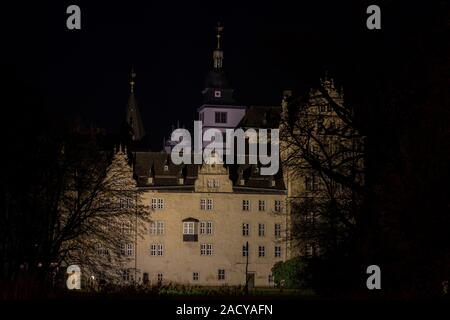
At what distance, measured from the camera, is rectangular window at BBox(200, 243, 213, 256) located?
92062 millimetres

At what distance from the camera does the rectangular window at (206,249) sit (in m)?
92.1

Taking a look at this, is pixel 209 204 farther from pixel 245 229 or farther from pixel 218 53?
pixel 218 53

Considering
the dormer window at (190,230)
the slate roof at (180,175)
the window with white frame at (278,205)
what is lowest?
the dormer window at (190,230)

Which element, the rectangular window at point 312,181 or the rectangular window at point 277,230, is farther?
the rectangular window at point 277,230

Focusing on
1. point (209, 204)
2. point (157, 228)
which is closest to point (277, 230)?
point (209, 204)

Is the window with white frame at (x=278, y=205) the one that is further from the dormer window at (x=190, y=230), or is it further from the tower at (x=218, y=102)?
the tower at (x=218, y=102)

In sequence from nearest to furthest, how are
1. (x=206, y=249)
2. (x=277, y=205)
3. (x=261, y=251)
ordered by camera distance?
1. (x=206, y=249)
2. (x=261, y=251)
3. (x=277, y=205)

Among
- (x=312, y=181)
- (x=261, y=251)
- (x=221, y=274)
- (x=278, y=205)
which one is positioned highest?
(x=278, y=205)

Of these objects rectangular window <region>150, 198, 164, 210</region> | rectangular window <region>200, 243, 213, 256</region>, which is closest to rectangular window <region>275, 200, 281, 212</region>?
rectangular window <region>200, 243, 213, 256</region>

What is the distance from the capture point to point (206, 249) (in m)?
92.2

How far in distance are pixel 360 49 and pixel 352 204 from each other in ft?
18.3

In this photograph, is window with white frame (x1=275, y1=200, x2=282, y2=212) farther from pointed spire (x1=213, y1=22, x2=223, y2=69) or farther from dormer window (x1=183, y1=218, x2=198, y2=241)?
pointed spire (x1=213, y1=22, x2=223, y2=69)

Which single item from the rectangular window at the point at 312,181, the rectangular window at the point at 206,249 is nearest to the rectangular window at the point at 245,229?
the rectangular window at the point at 206,249
